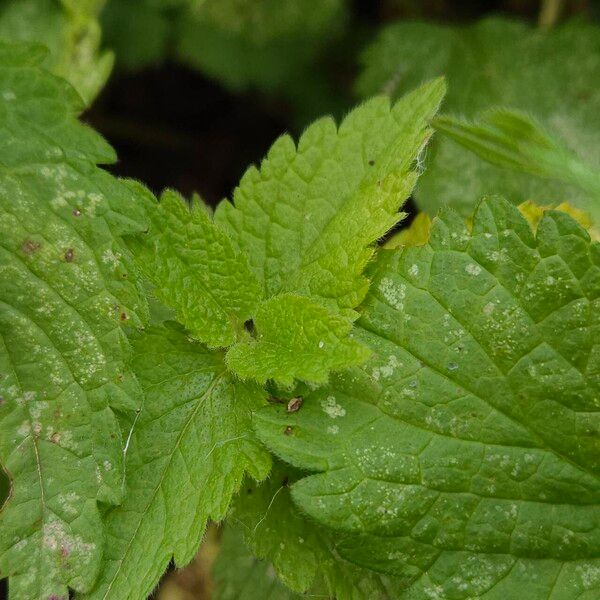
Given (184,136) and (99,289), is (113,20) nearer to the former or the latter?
(184,136)

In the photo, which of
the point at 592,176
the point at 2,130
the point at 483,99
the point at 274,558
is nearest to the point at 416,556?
the point at 274,558

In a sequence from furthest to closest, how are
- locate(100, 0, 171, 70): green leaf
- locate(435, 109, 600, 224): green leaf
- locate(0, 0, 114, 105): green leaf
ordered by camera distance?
locate(100, 0, 171, 70): green leaf → locate(0, 0, 114, 105): green leaf → locate(435, 109, 600, 224): green leaf

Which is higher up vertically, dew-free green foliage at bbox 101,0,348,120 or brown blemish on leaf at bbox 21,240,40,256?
dew-free green foliage at bbox 101,0,348,120

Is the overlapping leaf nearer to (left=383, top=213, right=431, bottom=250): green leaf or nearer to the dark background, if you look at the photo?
(left=383, top=213, right=431, bottom=250): green leaf

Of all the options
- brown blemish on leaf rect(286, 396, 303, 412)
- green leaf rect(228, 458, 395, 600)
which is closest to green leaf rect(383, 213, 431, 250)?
brown blemish on leaf rect(286, 396, 303, 412)

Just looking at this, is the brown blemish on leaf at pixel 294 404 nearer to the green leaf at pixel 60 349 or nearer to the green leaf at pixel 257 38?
the green leaf at pixel 60 349

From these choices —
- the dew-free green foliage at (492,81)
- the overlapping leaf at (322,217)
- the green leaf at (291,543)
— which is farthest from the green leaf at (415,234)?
the green leaf at (291,543)
